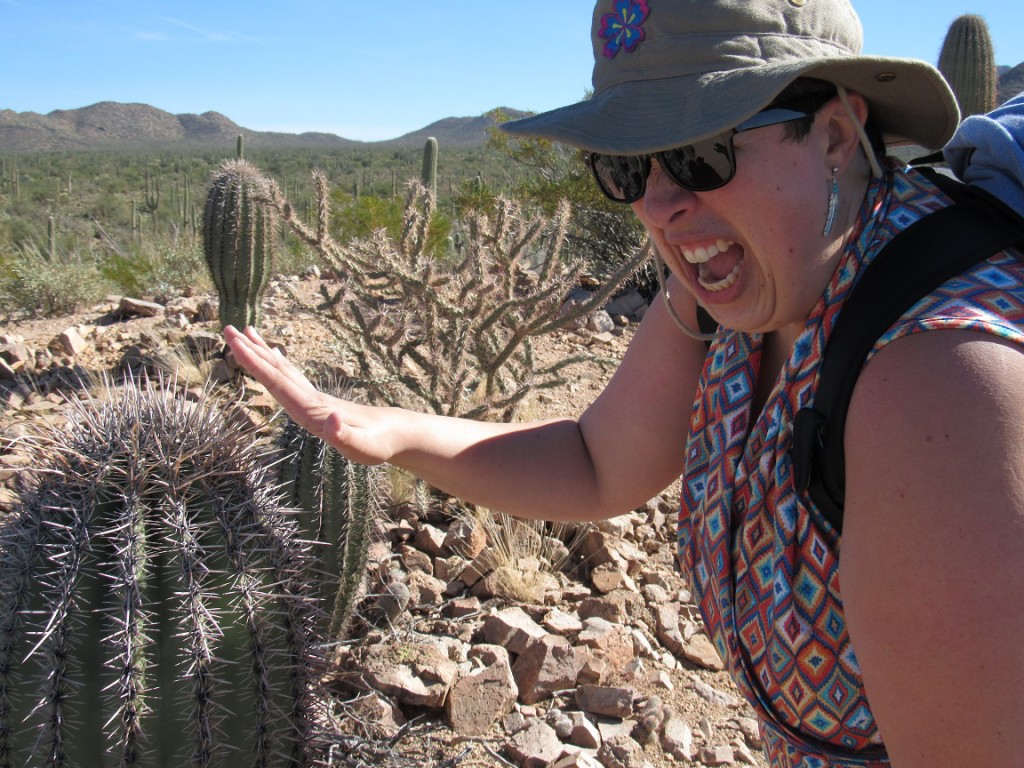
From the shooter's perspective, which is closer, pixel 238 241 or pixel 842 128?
pixel 842 128

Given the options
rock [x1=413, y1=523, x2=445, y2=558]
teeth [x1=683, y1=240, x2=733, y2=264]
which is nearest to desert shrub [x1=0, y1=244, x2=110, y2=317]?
rock [x1=413, y1=523, x2=445, y2=558]

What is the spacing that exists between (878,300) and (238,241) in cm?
514

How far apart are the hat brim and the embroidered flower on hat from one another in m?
0.06

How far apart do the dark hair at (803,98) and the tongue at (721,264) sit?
0.62 ft

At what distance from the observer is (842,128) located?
4.45ft

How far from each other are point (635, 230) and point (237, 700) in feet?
22.5

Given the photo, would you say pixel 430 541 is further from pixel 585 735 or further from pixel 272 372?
pixel 272 372

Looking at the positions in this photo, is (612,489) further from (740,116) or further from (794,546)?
(740,116)

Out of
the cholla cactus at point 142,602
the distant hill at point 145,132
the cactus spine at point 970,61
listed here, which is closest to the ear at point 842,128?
the cholla cactus at point 142,602

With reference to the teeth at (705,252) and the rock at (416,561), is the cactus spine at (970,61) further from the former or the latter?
the teeth at (705,252)

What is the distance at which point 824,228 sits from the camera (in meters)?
1.32

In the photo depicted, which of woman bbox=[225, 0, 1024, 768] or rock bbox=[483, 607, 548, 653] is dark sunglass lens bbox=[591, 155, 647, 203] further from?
rock bbox=[483, 607, 548, 653]

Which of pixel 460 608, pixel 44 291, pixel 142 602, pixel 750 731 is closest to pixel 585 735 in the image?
pixel 750 731

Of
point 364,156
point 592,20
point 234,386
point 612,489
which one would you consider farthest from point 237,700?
point 364,156
